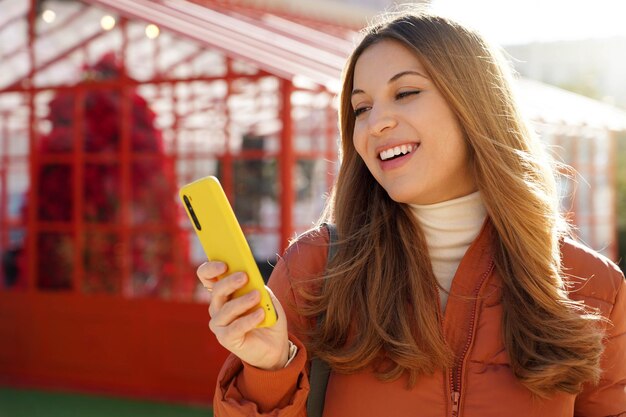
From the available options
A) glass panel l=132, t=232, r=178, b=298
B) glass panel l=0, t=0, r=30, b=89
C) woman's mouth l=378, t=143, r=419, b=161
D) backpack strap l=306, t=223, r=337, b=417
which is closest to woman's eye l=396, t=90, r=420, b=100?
woman's mouth l=378, t=143, r=419, b=161

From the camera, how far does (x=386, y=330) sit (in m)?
1.71

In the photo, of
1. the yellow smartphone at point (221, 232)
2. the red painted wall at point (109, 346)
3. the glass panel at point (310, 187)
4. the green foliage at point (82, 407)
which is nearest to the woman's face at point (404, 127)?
the yellow smartphone at point (221, 232)

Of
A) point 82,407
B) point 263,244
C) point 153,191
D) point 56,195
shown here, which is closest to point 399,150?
point 82,407

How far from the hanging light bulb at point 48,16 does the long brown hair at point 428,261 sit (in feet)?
18.6

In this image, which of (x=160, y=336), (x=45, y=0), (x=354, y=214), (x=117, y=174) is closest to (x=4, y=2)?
(x=45, y=0)

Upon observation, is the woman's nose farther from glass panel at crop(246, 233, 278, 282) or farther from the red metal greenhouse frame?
glass panel at crop(246, 233, 278, 282)

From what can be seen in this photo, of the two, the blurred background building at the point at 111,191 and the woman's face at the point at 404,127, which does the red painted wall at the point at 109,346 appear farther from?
the woman's face at the point at 404,127

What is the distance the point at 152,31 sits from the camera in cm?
628

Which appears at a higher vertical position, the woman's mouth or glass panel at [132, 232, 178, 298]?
the woman's mouth

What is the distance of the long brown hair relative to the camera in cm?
168

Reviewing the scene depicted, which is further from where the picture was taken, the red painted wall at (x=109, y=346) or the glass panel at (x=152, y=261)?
the glass panel at (x=152, y=261)

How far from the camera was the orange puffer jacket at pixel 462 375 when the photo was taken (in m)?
1.59

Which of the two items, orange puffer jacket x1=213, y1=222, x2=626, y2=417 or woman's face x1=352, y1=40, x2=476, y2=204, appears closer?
orange puffer jacket x1=213, y1=222, x2=626, y2=417

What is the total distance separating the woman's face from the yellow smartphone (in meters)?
0.39
